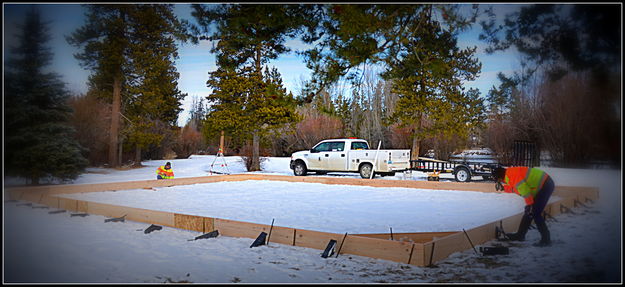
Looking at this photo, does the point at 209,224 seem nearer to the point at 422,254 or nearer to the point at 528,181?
the point at 422,254

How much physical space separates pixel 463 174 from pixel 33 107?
922cm

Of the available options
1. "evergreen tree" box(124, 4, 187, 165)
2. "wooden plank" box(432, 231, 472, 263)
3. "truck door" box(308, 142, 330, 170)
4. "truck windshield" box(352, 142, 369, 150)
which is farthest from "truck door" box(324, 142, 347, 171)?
"wooden plank" box(432, 231, 472, 263)

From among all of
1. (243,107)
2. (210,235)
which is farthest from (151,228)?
(243,107)

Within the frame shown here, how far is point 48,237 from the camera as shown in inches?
170

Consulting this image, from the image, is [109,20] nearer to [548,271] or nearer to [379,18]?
[379,18]

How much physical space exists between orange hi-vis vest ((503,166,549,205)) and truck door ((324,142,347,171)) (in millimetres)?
8205

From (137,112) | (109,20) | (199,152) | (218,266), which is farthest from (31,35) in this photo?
(199,152)

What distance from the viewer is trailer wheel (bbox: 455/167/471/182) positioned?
10.4 meters

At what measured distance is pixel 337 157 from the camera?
1266 centimetres

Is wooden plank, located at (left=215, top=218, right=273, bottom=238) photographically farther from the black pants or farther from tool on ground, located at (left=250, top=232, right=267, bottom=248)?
the black pants

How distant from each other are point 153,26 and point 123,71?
0.70 metres

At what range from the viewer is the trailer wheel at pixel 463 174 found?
10.4 meters

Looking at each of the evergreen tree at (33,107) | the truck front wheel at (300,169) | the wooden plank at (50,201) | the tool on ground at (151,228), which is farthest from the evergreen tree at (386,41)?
the truck front wheel at (300,169)

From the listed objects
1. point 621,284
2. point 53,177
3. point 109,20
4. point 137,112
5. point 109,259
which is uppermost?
point 109,20
